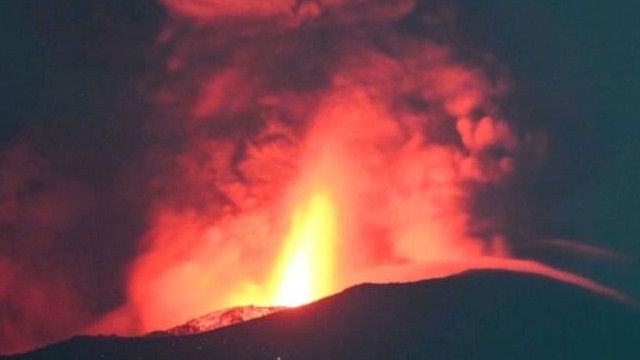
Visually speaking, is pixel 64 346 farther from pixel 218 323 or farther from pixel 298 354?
pixel 298 354

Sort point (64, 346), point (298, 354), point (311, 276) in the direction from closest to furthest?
point (298, 354) → point (64, 346) → point (311, 276)

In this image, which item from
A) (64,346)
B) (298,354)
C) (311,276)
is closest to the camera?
(298,354)

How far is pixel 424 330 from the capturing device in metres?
10.6

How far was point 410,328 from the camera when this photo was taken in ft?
35.0

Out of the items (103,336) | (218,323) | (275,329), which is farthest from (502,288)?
(103,336)

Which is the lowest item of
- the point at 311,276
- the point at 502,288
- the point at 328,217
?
the point at 502,288

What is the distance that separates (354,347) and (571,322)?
3.10 m

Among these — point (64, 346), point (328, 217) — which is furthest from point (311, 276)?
point (64, 346)

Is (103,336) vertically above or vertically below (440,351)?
above

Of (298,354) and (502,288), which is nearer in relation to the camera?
(298,354)

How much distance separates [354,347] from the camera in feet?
33.7

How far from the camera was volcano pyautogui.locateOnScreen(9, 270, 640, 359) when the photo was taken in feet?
33.9

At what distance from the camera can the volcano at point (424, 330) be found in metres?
10.3

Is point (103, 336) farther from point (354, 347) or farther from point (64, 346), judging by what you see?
point (354, 347)
